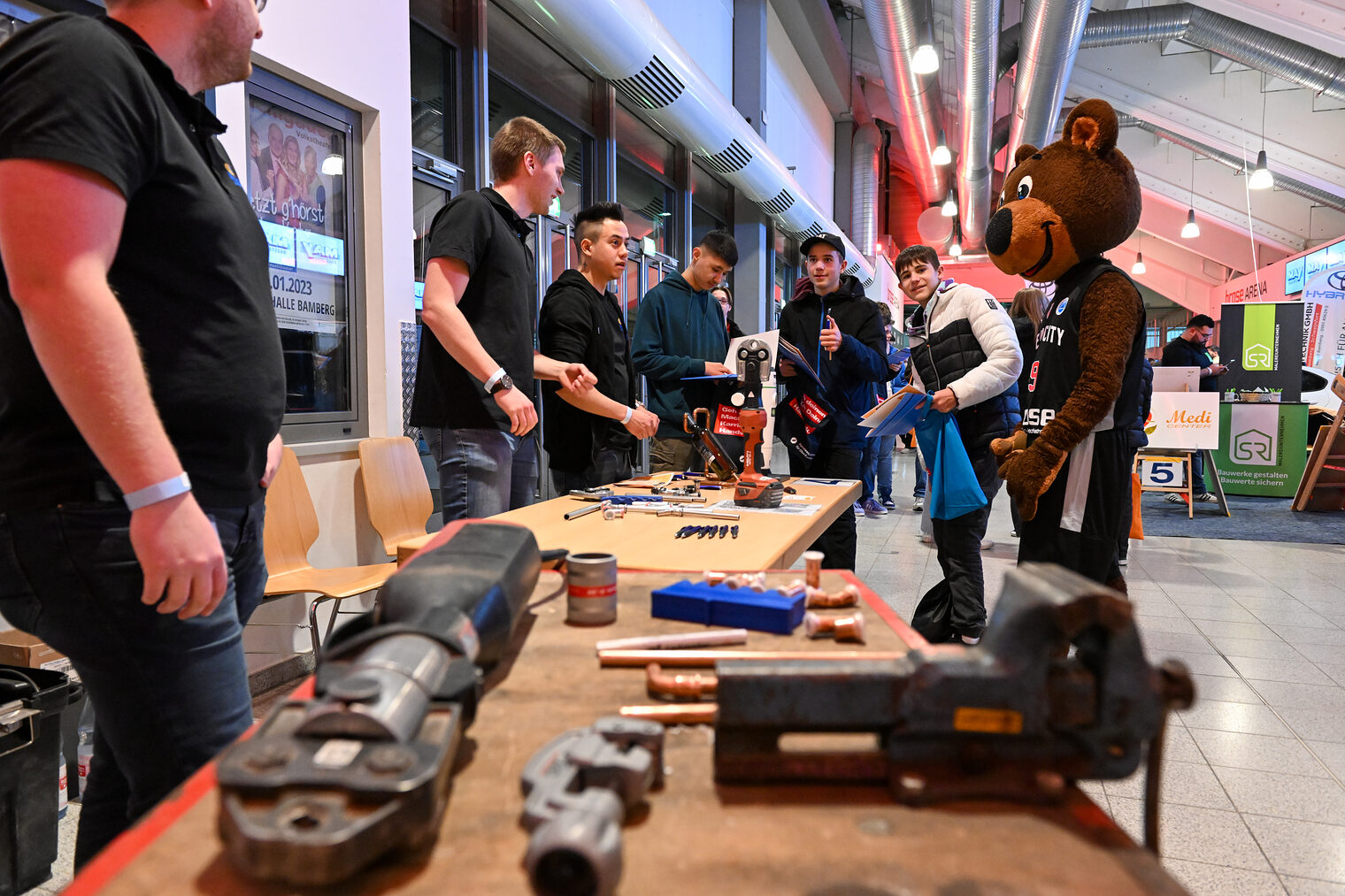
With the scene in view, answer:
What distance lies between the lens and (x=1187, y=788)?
207 centimetres

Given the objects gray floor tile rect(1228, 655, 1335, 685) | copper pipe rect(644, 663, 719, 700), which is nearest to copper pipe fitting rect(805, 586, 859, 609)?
copper pipe rect(644, 663, 719, 700)

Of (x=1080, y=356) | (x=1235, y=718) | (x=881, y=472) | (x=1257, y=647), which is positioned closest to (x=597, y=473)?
(x=1080, y=356)

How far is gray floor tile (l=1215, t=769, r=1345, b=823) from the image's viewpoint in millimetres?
1920

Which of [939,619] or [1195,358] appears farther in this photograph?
[1195,358]

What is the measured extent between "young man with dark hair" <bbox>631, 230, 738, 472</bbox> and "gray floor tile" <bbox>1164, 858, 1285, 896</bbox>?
2009mm

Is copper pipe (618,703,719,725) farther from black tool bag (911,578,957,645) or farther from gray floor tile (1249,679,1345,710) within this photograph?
gray floor tile (1249,679,1345,710)

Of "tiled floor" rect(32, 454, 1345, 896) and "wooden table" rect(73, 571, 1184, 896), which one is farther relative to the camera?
"tiled floor" rect(32, 454, 1345, 896)

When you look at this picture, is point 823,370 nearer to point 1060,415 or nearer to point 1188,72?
point 1060,415

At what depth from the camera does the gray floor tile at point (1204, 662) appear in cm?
289

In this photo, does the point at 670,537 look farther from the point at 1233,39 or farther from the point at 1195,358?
the point at 1233,39

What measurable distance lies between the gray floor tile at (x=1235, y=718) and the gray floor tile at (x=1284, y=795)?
0.30 m

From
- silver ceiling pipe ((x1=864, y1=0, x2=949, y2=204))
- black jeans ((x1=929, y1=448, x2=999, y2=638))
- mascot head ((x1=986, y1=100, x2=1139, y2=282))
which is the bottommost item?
black jeans ((x1=929, y1=448, x2=999, y2=638))

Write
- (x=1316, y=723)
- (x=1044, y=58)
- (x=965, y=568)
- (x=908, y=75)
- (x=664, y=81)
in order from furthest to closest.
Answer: (x=908, y=75) → (x=1044, y=58) → (x=664, y=81) → (x=965, y=568) → (x=1316, y=723)

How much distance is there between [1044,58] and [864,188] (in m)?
6.07
